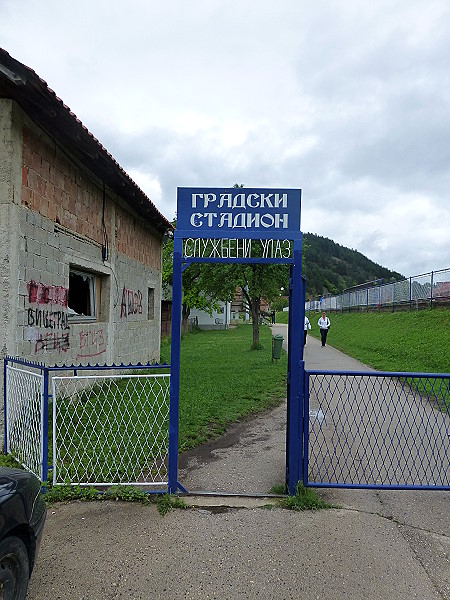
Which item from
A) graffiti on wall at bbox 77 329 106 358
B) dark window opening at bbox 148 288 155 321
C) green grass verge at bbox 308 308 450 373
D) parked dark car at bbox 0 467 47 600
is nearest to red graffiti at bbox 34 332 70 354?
graffiti on wall at bbox 77 329 106 358

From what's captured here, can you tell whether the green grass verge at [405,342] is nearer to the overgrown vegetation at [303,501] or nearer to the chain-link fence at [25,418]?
the overgrown vegetation at [303,501]

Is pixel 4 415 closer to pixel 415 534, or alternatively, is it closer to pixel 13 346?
pixel 13 346

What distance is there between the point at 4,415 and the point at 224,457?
Result: 2615mm

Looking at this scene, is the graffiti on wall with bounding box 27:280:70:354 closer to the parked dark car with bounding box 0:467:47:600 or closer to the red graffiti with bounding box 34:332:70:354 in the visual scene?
the red graffiti with bounding box 34:332:70:354

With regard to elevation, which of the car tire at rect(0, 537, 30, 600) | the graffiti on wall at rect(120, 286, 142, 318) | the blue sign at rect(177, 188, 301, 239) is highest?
the blue sign at rect(177, 188, 301, 239)

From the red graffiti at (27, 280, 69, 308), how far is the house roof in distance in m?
2.16

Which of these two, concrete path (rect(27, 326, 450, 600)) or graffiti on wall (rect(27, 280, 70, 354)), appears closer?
concrete path (rect(27, 326, 450, 600))

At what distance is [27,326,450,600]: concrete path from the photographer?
291cm

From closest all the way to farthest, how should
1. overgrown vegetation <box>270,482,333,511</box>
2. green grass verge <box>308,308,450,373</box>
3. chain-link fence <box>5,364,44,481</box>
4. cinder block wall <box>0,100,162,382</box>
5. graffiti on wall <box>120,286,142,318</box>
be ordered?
overgrown vegetation <box>270,482,333,511</box> < chain-link fence <box>5,364,44,481</box> < cinder block wall <box>0,100,162,382</box> < graffiti on wall <box>120,286,142,318</box> < green grass verge <box>308,308,450,373</box>

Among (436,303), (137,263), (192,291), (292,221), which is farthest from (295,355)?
(192,291)

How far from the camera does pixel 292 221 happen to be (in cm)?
429

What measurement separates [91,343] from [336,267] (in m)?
131

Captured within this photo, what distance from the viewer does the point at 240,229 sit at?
4.27m

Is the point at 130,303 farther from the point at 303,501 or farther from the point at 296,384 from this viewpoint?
the point at 303,501
